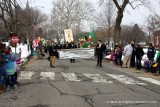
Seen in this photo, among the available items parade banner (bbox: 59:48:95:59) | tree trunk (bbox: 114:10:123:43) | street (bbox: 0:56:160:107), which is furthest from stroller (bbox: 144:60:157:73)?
tree trunk (bbox: 114:10:123:43)

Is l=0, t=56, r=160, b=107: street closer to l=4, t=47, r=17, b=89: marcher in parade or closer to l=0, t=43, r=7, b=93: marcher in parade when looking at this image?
l=0, t=43, r=7, b=93: marcher in parade

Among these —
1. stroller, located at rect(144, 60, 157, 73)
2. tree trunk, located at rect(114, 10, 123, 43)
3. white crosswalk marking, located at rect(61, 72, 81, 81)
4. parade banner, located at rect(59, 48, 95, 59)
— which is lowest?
white crosswalk marking, located at rect(61, 72, 81, 81)

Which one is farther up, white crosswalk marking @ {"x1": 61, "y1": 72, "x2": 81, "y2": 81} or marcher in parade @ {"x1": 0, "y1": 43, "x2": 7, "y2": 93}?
marcher in parade @ {"x1": 0, "y1": 43, "x2": 7, "y2": 93}

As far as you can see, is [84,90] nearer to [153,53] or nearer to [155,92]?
[155,92]

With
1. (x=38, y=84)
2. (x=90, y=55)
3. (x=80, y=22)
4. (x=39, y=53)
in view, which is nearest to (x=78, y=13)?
(x=80, y=22)

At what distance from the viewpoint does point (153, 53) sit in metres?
20.3

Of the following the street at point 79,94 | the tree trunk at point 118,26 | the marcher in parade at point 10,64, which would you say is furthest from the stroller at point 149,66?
the tree trunk at point 118,26

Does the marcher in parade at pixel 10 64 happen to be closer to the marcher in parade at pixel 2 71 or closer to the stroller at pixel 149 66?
the marcher in parade at pixel 2 71

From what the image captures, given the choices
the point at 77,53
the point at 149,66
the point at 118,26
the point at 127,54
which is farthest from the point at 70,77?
the point at 118,26

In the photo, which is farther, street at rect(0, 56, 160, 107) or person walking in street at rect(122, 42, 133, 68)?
person walking in street at rect(122, 42, 133, 68)

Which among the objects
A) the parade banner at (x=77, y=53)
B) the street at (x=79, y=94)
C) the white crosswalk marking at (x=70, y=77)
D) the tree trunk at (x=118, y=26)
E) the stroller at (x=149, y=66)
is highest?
the tree trunk at (x=118, y=26)

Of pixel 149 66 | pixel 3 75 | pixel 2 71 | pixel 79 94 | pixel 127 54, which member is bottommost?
pixel 79 94

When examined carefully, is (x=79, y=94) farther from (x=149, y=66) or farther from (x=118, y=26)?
(x=118, y=26)

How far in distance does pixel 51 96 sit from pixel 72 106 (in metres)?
1.70
